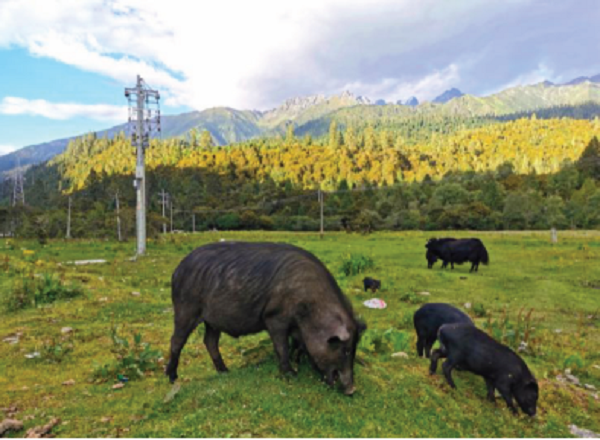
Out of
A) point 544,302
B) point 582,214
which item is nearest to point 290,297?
point 544,302

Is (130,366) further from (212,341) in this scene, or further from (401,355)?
(401,355)

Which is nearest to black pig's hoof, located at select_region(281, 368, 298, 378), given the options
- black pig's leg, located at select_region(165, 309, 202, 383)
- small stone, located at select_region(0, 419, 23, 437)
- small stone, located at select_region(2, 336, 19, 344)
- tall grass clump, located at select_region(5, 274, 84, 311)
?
black pig's leg, located at select_region(165, 309, 202, 383)

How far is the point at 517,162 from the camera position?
174500mm

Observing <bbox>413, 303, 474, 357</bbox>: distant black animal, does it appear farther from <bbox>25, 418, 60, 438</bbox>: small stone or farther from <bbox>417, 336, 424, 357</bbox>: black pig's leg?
<bbox>25, 418, 60, 438</bbox>: small stone

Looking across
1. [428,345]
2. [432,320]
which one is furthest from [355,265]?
[432,320]

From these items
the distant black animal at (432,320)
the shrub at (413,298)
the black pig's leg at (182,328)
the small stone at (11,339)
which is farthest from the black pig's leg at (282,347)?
the shrub at (413,298)

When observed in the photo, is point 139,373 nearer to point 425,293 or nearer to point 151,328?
point 151,328

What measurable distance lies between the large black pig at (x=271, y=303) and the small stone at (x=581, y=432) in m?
3.61

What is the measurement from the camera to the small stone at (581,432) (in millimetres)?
6083

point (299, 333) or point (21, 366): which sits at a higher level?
point (299, 333)

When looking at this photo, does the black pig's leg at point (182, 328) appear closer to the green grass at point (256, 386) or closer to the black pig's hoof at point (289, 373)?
the green grass at point (256, 386)

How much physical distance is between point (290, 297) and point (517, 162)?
19492 centimetres

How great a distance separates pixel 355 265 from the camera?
2369cm

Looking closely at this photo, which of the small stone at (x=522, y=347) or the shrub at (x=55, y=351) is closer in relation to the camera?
the shrub at (x=55, y=351)
